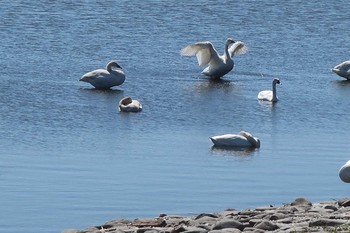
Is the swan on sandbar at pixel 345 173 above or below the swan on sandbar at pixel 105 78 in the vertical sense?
below

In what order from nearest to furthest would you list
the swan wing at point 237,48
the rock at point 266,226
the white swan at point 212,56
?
the rock at point 266,226, the white swan at point 212,56, the swan wing at point 237,48

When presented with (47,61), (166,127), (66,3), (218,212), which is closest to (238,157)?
(166,127)

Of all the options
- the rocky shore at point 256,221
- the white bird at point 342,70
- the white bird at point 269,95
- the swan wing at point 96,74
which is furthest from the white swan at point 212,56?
the rocky shore at point 256,221

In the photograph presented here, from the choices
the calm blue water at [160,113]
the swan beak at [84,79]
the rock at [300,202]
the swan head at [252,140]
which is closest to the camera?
the rock at [300,202]

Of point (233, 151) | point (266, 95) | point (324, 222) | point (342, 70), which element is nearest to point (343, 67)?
point (342, 70)

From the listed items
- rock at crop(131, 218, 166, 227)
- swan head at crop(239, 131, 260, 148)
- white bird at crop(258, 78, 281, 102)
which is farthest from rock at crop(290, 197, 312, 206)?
white bird at crop(258, 78, 281, 102)

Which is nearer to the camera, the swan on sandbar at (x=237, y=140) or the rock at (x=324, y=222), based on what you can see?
the rock at (x=324, y=222)

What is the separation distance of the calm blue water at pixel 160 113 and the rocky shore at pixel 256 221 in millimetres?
827

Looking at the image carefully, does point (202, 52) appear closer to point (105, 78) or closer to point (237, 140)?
point (105, 78)

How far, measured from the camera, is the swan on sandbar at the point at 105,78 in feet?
82.6

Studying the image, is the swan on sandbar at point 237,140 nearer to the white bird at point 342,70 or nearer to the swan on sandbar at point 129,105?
the swan on sandbar at point 129,105

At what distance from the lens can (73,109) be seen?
→ 72.6 feet

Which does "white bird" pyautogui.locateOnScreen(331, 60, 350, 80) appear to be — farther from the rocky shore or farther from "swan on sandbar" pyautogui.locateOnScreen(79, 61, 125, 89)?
the rocky shore

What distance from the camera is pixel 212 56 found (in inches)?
1125
